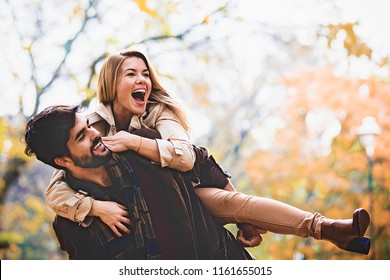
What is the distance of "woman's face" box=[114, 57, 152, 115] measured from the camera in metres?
2.73

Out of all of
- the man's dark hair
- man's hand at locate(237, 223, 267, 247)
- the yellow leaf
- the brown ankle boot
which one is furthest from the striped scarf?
the yellow leaf

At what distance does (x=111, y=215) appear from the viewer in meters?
2.58

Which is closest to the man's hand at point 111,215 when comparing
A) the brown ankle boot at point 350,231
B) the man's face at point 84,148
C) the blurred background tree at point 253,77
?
the man's face at point 84,148

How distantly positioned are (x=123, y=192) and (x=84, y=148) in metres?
0.32

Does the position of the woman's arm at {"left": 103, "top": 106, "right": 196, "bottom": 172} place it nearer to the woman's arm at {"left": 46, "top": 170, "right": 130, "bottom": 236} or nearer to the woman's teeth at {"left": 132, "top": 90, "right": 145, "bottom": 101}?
the woman's teeth at {"left": 132, "top": 90, "right": 145, "bottom": 101}

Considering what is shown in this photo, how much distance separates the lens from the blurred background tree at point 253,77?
329 cm

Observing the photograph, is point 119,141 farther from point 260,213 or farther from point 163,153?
point 260,213

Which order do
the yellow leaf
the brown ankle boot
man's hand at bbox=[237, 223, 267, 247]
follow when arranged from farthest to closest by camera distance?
the yellow leaf
man's hand at bbox=[237, 223, 267, 247]
the brown ankle boot

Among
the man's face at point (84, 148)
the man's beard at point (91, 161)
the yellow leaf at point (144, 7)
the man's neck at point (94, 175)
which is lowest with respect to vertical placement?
the man's neck at point (94, 175)

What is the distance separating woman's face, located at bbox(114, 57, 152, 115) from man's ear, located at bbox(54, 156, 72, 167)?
1.29ft

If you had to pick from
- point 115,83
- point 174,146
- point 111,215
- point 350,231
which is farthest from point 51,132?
point 350,231

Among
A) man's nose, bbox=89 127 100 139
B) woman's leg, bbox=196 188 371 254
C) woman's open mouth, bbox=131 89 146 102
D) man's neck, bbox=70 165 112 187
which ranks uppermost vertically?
woman's open mouth, bbox=131 89 146 102

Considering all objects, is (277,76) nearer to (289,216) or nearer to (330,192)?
(330,192)

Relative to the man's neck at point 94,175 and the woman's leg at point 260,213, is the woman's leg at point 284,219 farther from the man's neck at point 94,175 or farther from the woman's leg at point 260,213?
the man's neck at point 94,175
